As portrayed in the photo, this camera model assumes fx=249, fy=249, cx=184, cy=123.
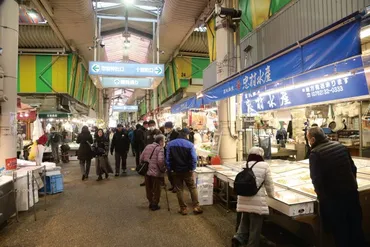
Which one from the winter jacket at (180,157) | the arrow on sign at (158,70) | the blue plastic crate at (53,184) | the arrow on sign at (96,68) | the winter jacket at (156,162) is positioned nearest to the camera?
the winter jacket at (180,157)

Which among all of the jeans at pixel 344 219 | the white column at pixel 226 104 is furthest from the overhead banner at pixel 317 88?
the jeans at pixel 344 219

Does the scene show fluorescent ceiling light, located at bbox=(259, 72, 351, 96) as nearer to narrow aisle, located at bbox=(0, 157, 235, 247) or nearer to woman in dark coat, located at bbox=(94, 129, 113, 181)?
narrow aisle, located at bbox=(0, 157, 235, 247)

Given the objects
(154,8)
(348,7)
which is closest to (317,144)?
(348,7)

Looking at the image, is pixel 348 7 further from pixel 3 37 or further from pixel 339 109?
pixel 3 37

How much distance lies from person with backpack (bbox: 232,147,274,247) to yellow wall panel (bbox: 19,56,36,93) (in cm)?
1367

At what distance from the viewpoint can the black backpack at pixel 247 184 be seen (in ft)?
11.4

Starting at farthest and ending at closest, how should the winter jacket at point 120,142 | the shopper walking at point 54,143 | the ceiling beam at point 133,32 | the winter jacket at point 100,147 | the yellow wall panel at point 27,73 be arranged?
1. the ceiling beam at point 133,32
2. the yellow wall panel at point 27,73
3. the shopper walking at point 54,143
4. the winter jacket at point 120,142
5. the winter jacket at point 100,147

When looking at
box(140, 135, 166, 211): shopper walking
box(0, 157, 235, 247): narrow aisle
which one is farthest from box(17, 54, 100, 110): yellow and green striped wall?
box(140, 135, 166, 211): shopper walking

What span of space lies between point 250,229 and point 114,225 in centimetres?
265

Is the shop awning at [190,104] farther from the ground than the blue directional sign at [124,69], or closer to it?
closer to it

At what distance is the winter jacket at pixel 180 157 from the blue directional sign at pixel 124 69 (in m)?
5.39

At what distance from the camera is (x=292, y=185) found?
4.30m

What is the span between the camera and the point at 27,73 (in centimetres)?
1352

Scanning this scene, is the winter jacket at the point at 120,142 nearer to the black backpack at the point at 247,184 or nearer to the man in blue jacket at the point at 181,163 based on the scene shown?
the man in blue jacket at the point at 181,163
